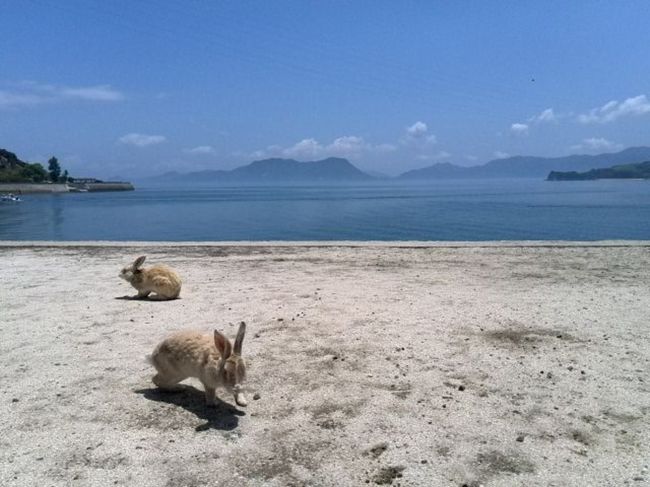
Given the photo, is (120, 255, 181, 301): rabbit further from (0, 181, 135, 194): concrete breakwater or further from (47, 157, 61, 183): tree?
(47, 157, 61, 183): tree

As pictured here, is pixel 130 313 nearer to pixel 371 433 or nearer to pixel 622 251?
pixel 371 433

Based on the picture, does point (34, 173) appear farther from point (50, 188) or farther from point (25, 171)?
point (50, 188)

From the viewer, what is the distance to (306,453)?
4.91 metres

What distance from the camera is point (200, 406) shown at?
5.84 meters

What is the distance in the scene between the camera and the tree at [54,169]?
18062 cm

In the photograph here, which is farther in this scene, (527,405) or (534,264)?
(534,264)

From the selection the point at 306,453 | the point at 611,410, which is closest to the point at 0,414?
the point at 306,453


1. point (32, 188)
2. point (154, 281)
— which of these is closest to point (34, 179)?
point (32, 188)

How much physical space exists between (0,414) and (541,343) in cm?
649

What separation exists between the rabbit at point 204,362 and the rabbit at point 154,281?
4.31 meters

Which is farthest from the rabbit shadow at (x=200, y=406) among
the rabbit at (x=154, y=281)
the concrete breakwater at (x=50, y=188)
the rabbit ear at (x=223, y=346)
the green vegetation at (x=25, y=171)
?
the green vegetation at (x=25, y=171)

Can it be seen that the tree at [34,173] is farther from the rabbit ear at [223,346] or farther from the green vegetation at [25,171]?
the rabbit ear at [223,346]

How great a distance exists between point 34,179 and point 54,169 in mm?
17102

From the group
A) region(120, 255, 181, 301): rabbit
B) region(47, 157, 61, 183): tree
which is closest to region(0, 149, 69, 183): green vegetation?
region(47, 157, 61, 183): tree
